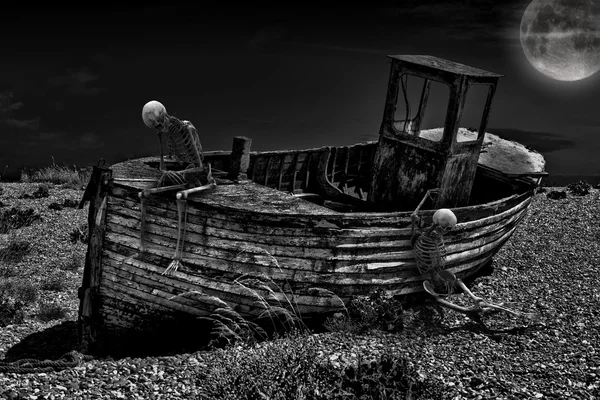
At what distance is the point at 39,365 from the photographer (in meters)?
9.17

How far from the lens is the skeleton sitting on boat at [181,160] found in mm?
9336

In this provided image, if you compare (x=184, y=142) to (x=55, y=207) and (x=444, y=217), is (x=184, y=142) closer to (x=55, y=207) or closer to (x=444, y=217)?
(x=444, y=217)

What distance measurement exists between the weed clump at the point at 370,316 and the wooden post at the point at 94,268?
3801mm

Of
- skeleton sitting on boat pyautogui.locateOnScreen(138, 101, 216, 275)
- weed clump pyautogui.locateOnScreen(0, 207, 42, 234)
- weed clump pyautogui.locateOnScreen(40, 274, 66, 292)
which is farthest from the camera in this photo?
weed clump pyautogui.locateOnScreen(0, 207, 42, 234)

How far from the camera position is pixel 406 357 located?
9586 mm

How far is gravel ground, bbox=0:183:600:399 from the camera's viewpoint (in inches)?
348

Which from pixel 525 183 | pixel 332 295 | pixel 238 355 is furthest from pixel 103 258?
pixel 525 183

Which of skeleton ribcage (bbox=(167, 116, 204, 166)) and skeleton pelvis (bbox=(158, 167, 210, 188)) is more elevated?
skeleton ribcage (bbox=(167, 116, 204, 166))

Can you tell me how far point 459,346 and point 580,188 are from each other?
16911 millimetres

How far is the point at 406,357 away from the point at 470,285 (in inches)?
198

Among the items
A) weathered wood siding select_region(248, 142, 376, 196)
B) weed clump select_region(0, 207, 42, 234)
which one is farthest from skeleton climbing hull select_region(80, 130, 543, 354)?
weed clump select_region(0, 207, 42, 234)

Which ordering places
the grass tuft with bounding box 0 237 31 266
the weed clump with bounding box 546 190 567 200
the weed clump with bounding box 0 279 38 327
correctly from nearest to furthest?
the weed clump with bounding box 0 279 38 327 < the grass tuft with bounding box 0 237 31 266 < the weed clump with bounding box 546 190 567 200

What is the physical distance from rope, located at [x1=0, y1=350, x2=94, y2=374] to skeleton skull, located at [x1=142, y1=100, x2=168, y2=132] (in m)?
3.67

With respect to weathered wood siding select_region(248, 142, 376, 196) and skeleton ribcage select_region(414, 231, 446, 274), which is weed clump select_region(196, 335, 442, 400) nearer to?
skeleton ribcage select_region(414, 231, 446, 274)
